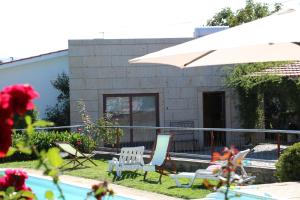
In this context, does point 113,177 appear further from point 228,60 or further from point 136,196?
point 228,60

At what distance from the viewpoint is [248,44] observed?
451cm

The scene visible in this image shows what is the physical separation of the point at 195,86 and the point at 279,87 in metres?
3.84

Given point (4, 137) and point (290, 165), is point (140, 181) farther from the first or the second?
point (4, 137)

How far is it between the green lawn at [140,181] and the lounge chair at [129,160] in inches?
8.5

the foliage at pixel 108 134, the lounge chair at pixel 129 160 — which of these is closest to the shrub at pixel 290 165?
the lounge chair at pixel 129 160

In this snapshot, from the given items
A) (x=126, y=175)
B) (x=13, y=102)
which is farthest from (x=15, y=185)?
(x=126, y=175)

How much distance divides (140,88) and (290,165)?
476 inches

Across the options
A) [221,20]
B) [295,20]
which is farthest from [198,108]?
[221,20]

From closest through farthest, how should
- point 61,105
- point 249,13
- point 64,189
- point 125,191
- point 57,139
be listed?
1. point 125,191
2. point 64,189
3. point 57,139
4. point 61,105
5. point 249,13

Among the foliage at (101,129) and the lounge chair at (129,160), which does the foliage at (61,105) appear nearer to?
the foliage at (101,129)

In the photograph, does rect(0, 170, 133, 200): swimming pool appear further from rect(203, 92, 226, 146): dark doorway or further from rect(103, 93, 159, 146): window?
rect(203, 92, 226, 146): dark doorway

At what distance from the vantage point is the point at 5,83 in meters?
26.2

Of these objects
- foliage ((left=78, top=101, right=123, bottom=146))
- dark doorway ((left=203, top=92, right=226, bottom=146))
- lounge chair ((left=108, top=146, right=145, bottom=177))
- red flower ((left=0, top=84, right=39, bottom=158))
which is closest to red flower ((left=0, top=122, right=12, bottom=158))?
red flower ((left=0, top=84, right=39, bottom=158))

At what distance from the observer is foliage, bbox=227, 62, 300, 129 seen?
19853 mm
